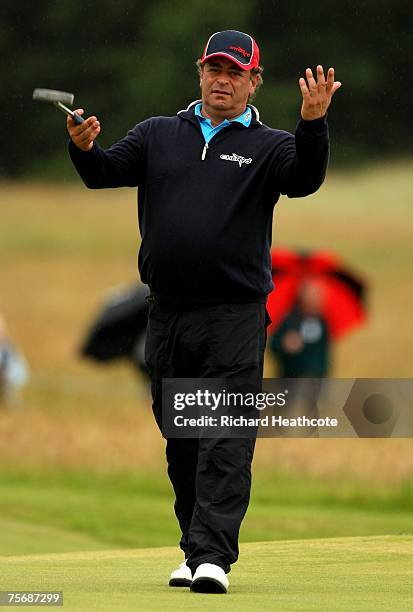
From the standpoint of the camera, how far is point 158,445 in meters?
16.2

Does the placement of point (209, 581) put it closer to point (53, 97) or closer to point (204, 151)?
point (204, 151)

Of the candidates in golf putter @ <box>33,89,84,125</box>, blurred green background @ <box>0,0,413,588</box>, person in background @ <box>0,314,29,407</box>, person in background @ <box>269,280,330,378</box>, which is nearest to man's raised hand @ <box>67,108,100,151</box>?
golf putter @ <box>33,89,84,125</box>

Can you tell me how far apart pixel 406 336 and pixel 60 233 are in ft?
41.4

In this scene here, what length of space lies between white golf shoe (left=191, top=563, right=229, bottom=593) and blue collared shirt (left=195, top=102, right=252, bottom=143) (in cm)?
142

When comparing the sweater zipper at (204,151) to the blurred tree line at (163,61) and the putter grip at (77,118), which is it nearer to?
the putter grip at (77,118)

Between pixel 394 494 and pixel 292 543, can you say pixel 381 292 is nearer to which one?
pixel 394 494

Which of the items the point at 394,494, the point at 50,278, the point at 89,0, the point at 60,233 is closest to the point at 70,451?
the point at 394,494

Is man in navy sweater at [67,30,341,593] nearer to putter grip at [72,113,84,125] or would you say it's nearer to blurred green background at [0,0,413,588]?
putter grip at [72,113,84,125]

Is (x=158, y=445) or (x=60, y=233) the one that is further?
(x=60, y=233)

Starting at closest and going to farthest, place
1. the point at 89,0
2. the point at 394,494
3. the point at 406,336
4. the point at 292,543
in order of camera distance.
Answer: the point at 292,543, the point at 394,494, the point at 406,336, the point at 89,0

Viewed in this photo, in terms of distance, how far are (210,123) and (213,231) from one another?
400 mm

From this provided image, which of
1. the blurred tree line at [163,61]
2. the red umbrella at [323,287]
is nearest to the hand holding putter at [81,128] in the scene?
the red umbrella at [323,287]

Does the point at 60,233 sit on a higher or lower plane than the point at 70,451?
lower

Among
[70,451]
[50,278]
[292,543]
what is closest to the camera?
[292,543]
